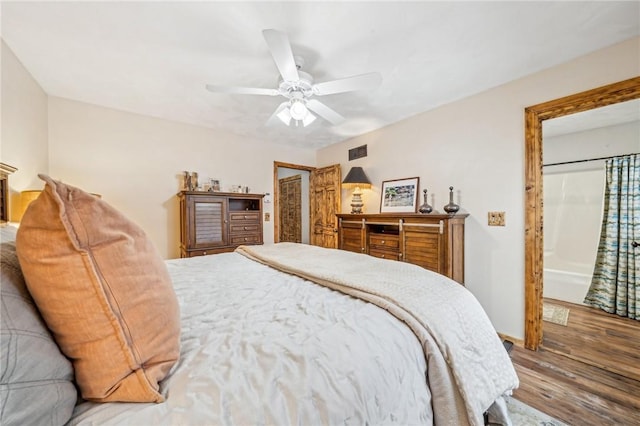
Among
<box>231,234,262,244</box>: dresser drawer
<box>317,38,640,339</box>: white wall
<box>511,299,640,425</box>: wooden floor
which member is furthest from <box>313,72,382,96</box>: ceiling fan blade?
<box>511,299,640,425</box>: wooden floor

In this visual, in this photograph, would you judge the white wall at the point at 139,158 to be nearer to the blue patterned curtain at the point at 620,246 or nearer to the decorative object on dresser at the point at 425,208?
the decorative object on dresser at the point at 425,208

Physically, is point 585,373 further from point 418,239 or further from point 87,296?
point 87,296

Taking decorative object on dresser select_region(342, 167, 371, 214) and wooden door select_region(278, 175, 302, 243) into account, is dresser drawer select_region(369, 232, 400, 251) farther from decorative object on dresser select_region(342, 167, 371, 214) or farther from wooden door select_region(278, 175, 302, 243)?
wooden door select_region(278, 175, 302, 243)

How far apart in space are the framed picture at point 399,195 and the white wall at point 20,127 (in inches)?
149

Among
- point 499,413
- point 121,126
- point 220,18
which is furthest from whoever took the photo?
point 121,126

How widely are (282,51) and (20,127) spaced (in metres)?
2.37

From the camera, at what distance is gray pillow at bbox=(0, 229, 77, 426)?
0.44m

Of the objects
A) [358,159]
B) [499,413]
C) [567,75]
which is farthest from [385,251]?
[567,75]

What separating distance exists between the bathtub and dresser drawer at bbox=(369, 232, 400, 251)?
2.54m

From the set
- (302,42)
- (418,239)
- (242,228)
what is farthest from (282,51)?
(242,228)

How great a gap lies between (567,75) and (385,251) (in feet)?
7.83

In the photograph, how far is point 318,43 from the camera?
1808 mm

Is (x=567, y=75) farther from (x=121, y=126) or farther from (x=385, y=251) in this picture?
(x=121, y=126)

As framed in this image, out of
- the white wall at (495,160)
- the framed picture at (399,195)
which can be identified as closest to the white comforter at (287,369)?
the white wall at (495,160)
